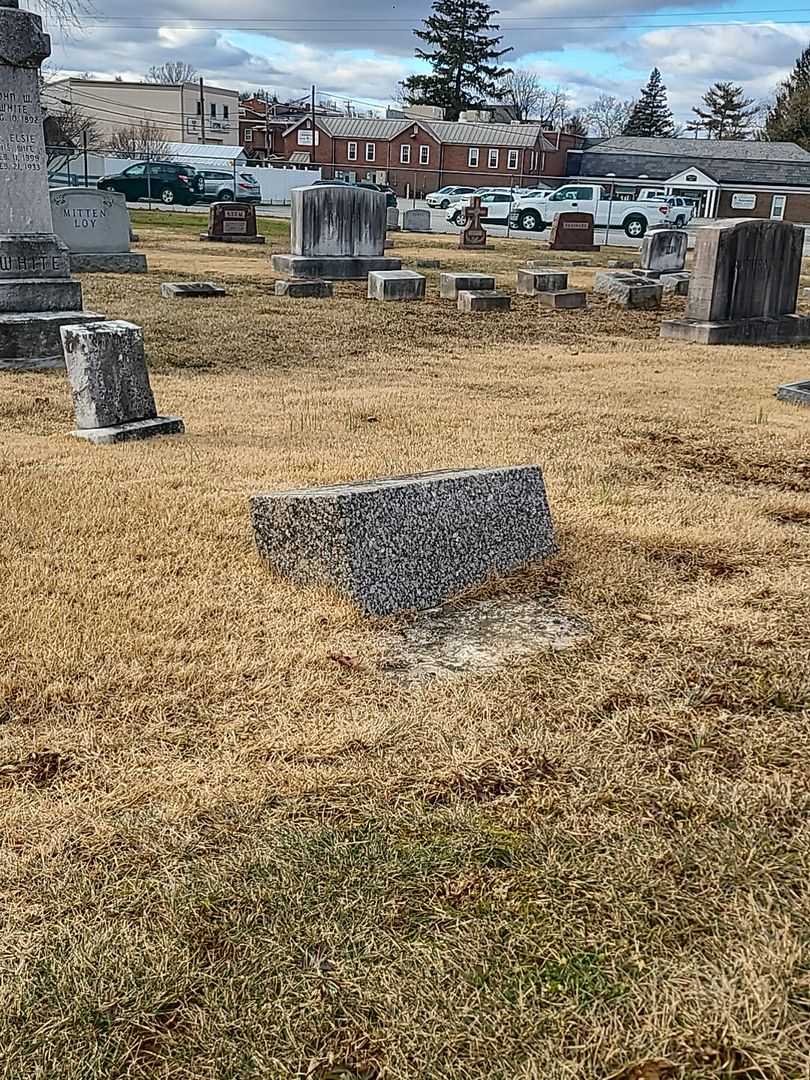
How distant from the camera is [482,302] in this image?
1380cm

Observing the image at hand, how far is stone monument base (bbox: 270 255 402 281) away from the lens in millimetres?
15867

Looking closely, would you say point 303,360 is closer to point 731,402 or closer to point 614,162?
point 731,402

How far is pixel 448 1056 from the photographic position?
1.76 metres

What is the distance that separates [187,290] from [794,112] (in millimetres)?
63261

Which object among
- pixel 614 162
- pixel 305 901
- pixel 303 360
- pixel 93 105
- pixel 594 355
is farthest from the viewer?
pixel 93 105

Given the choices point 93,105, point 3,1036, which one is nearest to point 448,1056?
point 3,1036

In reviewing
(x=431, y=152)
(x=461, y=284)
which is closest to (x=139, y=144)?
(x=431, y=152)

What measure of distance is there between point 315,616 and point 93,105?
84105 mm

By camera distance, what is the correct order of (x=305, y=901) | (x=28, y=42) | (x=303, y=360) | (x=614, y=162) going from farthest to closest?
(x=614, y=162) < (x=303, y=360) < (x=28, y=42) < (x=305, y=901)

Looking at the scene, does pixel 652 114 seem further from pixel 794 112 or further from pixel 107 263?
pixel 107 263

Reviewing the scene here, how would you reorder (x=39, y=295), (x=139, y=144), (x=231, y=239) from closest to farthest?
1. (x=39, y=295)
2. (x=231, y=239)
3. (x=139, y=144)

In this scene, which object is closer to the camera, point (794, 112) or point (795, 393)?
point (795, 393)

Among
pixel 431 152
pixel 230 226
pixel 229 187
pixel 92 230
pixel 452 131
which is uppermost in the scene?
pixel 452 131

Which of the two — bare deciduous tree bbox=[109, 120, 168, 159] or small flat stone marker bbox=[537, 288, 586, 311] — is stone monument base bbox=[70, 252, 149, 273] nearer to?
small flat stone marker bbox=[537, 288, 586, 311]
